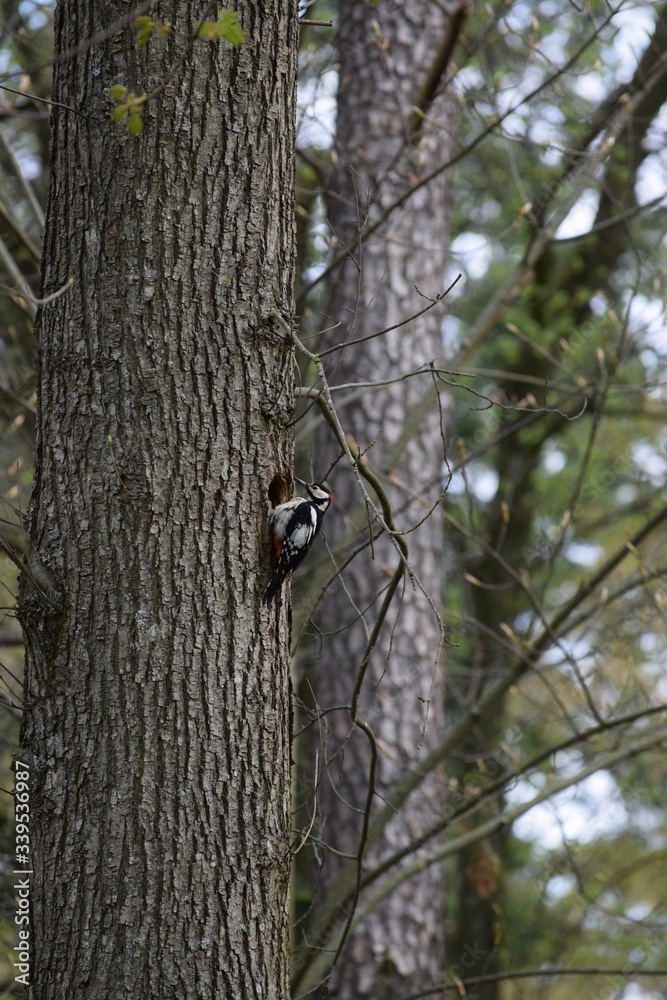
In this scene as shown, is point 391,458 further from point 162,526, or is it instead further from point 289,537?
point 162,526

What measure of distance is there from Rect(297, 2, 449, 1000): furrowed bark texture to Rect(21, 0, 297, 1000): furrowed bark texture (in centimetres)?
214

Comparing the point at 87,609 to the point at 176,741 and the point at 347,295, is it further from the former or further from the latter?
the point at 347,295

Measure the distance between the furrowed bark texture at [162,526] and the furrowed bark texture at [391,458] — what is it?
2.14m

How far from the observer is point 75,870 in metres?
2.33

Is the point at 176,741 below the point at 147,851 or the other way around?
the other way around

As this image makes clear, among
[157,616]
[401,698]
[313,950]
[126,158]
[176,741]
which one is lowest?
[313,950]

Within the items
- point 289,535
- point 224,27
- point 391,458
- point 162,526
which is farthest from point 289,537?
point 391,458

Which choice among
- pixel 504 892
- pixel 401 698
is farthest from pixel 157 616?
pixel 504 892

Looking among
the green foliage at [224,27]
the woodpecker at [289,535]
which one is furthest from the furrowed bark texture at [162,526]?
the green foliage at [224,27]

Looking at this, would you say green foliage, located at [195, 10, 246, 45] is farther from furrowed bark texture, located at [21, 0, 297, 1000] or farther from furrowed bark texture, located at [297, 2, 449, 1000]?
furrowed bark texture, located at [297, 2, 449, 1000]

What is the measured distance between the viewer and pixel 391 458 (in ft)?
15.7

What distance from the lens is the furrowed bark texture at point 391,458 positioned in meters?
5.04

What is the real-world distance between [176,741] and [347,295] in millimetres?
4090

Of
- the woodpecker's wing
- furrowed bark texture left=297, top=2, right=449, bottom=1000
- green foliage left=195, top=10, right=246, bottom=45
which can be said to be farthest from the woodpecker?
furrowed bark texture left=297, top=2, right=449, bottom=1000
